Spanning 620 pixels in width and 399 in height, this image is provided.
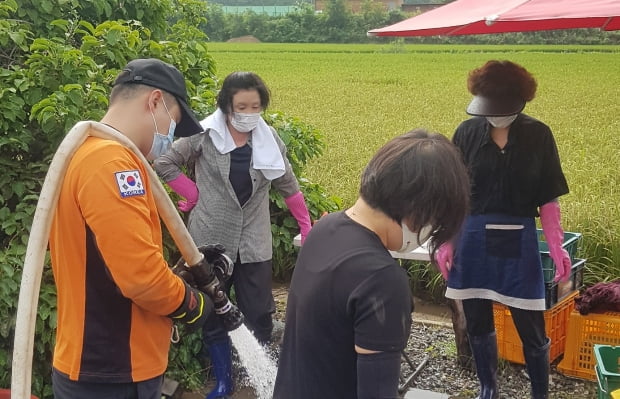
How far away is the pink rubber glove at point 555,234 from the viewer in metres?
3.43

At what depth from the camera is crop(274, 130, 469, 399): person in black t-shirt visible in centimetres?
158

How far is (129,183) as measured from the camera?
198 centimetres

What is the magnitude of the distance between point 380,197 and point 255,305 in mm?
2300

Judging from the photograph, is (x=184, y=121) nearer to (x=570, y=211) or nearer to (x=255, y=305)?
(x=255, y=305)

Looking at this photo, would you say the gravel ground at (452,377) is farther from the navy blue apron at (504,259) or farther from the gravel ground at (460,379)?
the navy blue apron at (504,259)

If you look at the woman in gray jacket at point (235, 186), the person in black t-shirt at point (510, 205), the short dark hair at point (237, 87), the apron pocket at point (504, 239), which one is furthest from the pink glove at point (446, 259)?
the short dark hair at point (237, 87)

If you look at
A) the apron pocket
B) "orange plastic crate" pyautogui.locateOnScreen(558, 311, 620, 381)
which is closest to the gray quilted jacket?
the apron pocket

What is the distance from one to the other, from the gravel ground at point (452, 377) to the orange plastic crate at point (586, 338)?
0.07 metres

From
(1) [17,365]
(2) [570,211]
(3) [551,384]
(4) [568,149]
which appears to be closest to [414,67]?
(4) [568,149]

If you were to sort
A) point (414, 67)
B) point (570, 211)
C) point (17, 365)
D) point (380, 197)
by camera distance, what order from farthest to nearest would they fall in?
point (414, 67) < point (570, 211) < point (17, 365) < point (380, 197)

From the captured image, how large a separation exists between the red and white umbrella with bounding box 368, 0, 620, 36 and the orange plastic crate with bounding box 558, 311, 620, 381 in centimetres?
160

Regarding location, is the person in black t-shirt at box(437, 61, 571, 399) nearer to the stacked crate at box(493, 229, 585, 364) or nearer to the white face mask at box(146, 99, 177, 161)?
the stacked crate at box(493, 229, 585, 364)

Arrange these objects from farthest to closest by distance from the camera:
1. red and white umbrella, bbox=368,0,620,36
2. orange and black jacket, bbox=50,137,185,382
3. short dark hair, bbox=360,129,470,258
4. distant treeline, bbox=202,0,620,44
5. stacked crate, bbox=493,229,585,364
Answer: distant treeline, bbox=202,0,620,44
stacked crate, bbox=493,229,585,364
red and white umbrella, bbox=368,0,620,36
orange and black jacket, bbox=50,137,185,382
short dark hair, bbox=360,129,470,258

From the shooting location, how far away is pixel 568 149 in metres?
10.7
